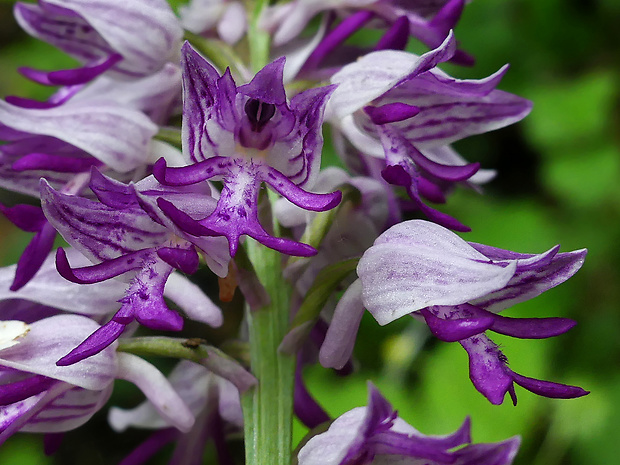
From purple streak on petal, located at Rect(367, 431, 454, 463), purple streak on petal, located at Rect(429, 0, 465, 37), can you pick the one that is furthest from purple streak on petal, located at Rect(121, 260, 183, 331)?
purple streak on petal, located at Rect(429, 0, 465, 37)

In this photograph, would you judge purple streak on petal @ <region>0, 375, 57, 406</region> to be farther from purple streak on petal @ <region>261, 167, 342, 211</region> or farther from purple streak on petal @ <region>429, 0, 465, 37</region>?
purple streak on petal @ <region>429, 0, 465, 37</region>

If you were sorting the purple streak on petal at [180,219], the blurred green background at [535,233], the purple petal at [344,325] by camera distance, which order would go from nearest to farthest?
the purple streak on petal at [180,219] → the purple petal at [344,325] → the blurred green background at [535,233]

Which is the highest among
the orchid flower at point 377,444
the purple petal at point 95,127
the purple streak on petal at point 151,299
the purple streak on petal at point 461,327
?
the purple streak on petal at point 461,327

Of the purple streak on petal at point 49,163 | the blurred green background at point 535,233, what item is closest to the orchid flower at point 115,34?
the purple streak on petal at point 49,163

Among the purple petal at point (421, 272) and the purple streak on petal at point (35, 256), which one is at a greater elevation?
the purple petal at point (421, 272)

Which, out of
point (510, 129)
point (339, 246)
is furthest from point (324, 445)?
point (510, 129)

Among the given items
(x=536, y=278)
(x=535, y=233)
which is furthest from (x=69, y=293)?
(x=535, y=233)

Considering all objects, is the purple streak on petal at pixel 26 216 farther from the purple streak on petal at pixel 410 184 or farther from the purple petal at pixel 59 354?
A: the purple streak on petal at pixel 410 184

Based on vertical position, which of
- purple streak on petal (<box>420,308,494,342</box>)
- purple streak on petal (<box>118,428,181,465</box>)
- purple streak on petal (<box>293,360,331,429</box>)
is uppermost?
purple streak on petal (<box>420,308,494,342</box>)
